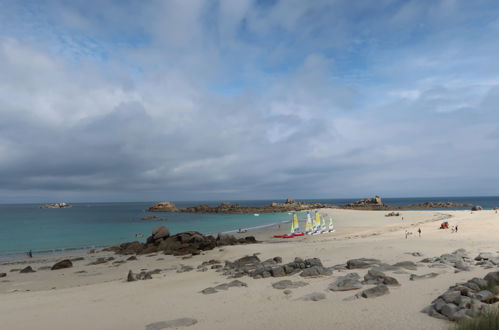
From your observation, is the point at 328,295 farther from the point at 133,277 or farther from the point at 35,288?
the point at 35,288

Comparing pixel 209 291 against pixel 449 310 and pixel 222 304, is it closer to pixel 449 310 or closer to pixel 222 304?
pixel 222 304

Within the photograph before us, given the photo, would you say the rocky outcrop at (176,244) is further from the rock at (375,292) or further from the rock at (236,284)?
the rock at (375,292)

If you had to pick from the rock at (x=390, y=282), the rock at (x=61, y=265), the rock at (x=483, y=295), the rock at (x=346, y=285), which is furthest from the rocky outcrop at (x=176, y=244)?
the rock at (x=483, y=295)

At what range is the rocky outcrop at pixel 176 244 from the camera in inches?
1325

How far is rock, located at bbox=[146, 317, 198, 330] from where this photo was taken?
1052cm

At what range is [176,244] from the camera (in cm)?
3500

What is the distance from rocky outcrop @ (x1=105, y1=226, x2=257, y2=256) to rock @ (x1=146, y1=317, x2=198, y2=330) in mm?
21216

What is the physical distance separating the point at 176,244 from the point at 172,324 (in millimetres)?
25094

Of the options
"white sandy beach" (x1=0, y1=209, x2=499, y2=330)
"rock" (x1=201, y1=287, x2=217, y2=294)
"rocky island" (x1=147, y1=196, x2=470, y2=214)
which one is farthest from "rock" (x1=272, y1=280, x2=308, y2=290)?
"rocky island" (x1=147, y1=196, x2=470, y2=214)

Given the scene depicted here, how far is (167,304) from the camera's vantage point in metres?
13.7

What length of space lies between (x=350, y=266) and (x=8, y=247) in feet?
141

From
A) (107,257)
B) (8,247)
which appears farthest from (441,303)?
(8,247)

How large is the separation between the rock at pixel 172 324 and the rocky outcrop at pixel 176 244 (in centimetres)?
2122

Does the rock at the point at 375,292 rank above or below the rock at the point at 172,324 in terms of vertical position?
above
